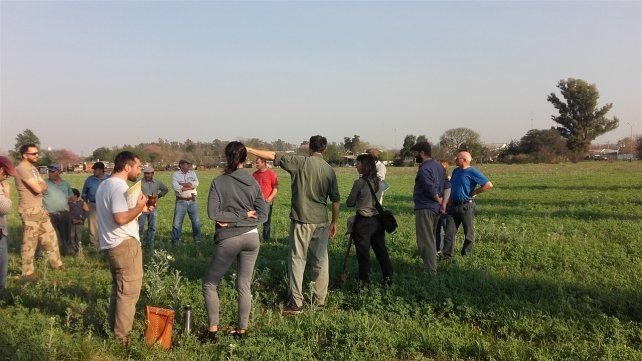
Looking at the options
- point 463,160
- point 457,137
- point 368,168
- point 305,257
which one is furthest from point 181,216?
→ point 457,137

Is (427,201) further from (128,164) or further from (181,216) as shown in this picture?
(181,216)

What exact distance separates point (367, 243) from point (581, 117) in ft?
262

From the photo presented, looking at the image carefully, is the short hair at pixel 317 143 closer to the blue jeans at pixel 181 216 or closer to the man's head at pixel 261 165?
the man's head at pixel 261 165

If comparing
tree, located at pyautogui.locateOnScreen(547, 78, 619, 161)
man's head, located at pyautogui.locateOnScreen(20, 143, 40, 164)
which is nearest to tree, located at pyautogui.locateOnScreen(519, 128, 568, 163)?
tree, located at pyautogui.locateOnScreen(547, 78, 619, 161)

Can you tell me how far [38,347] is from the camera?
4.47 m

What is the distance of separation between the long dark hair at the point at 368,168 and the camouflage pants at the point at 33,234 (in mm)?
5313

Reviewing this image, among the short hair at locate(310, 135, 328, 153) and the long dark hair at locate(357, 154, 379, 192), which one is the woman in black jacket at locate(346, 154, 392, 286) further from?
the short hair at locate(310, 135, 328, 153)

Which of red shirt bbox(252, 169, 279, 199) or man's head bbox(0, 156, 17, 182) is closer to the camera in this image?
man's head bbox(0, 156, 17, 182)

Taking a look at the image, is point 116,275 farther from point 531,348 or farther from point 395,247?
point 395,247

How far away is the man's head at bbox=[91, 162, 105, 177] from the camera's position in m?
9.78

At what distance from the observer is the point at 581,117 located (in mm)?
74062

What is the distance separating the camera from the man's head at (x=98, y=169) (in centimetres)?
978

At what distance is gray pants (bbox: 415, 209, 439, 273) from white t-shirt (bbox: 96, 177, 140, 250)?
407cm

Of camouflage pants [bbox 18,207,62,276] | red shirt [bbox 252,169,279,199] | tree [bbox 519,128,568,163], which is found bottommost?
camouflage pants [bbox 18,207,62,276]
